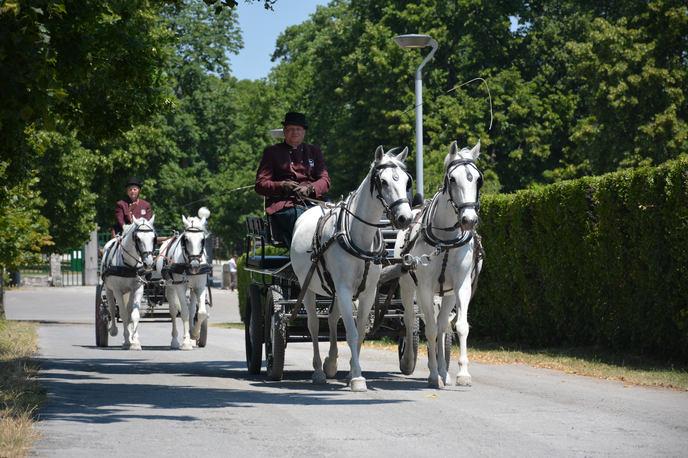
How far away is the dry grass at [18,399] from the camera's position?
5.72 meters

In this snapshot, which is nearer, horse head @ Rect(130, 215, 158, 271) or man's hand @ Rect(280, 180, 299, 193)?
man's hand @ Rect(280, 180, 299, 193)

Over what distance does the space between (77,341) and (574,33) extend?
26533mm

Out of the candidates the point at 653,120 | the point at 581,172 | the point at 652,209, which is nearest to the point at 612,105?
the point at 653,120

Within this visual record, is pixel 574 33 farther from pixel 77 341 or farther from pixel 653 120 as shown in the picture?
pixel 77 341

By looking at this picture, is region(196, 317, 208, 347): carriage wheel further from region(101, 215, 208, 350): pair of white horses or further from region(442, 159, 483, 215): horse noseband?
region(442, 159, 483, 215): horse noseband

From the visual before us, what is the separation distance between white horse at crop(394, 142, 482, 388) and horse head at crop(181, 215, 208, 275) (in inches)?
271

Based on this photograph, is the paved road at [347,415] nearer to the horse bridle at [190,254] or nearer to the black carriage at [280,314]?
the black carriage at [280,314]

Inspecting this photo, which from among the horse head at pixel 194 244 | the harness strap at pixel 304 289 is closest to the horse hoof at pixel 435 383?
the harness strap at pixel 304 289

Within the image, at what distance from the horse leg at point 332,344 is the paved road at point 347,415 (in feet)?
1.06

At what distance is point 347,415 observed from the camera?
7.16 metres

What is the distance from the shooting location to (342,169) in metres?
35.6

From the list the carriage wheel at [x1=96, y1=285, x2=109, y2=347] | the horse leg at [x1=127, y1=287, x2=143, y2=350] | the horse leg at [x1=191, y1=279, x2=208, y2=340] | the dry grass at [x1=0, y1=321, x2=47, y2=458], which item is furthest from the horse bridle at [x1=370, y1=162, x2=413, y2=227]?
the carriage wheel at [x1=96, y1=285, x2=109, y2=347]

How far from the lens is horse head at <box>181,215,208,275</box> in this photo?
15.3 metres

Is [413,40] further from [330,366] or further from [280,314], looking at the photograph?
[280,314]
